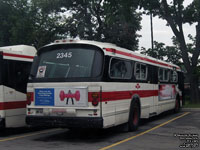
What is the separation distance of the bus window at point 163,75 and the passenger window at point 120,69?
4100 millimetres

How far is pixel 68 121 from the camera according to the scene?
906cm

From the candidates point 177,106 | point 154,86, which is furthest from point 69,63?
point 177,106

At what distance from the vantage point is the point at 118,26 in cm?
3159

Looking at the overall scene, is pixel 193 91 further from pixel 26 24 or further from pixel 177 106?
pixel 26 24

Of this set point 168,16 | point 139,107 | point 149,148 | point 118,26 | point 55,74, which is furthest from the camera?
point 118,26

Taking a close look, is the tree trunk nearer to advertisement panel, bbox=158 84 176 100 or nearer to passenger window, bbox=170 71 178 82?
passenger window, bbox=170 71 178 82

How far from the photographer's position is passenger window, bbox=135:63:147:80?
11789 mm

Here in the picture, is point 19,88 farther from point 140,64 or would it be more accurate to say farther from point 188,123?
point 188,123

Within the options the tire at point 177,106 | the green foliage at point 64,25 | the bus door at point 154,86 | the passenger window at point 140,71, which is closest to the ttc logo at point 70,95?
the passenger window at point 140,71

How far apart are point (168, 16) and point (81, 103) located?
15313 mm

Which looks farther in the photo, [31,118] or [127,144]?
[31,118]

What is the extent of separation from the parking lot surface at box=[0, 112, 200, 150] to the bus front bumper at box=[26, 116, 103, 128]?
0.51 metres

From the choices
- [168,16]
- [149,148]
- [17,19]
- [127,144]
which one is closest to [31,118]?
[127,144]

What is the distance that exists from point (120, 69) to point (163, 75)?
5.59m
